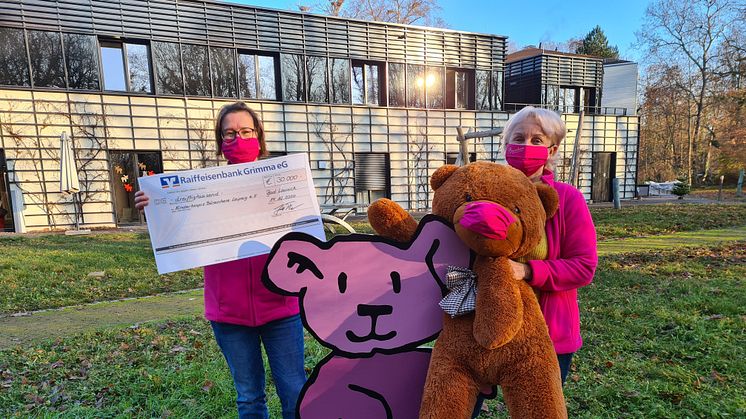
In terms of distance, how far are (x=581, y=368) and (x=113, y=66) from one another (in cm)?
1377

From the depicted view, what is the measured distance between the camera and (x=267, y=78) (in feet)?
44.6

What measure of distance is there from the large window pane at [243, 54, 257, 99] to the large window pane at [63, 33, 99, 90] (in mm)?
3953

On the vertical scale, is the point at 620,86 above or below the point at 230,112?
above

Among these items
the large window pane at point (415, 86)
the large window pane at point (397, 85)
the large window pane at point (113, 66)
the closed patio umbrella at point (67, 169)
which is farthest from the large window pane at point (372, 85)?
the closed patio umbrella at point (67, 169)

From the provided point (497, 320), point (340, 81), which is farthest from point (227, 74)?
point (497, 320)

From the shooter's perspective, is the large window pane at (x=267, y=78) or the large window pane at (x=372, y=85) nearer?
the large window pane at (x=267, y=78)

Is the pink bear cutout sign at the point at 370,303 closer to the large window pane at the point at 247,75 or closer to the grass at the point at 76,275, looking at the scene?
the grass at the point at 76,275

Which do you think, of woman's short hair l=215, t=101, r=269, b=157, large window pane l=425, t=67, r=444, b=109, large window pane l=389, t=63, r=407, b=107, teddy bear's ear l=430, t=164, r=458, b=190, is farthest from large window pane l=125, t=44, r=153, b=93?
teddy bear's ear l=430, t=164, r=458, b=190

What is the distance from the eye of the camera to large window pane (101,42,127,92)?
11.7 meters

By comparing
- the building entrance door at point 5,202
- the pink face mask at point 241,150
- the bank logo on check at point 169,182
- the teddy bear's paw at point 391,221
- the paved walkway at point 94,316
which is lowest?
the paved walkway at point 94,316

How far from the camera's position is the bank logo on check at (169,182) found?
6.35 feet

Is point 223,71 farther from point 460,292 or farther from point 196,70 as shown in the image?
point 460,292

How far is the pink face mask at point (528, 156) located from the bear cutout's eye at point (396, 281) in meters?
0.72

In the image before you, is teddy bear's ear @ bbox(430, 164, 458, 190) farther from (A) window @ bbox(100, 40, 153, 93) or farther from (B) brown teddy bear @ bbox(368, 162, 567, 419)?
(A) window @ bbox(100, 40, 153, 93)
